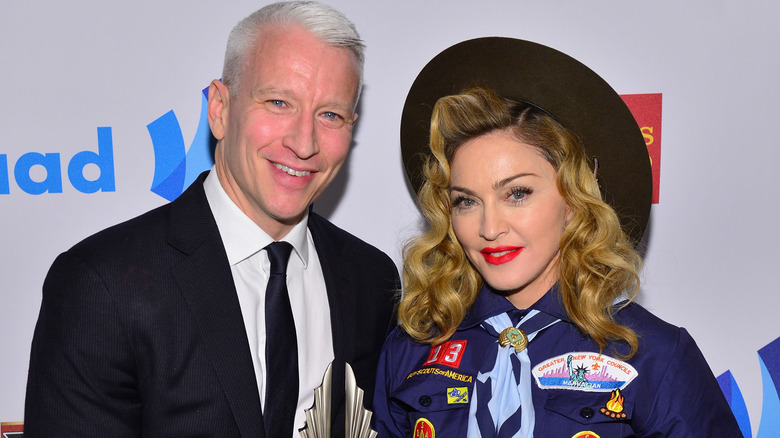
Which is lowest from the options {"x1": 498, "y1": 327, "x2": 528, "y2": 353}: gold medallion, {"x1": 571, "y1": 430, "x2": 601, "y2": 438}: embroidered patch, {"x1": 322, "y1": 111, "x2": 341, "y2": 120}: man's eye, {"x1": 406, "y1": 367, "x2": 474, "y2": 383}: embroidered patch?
{"x1": 571, "y1": 430, "x2": 601, "y2": 438}: embroidered patch

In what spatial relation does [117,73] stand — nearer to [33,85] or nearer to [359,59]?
[33,85]

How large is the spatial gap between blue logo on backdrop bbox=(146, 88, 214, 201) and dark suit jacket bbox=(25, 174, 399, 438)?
0.57m

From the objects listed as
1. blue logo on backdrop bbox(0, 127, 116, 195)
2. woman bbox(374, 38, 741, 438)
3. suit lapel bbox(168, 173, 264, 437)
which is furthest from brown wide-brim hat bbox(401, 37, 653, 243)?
blue logo on backdrop bbox(0, 127, 116, 195)

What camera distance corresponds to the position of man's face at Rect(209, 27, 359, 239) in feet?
5.48

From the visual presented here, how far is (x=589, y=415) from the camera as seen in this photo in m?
1.62

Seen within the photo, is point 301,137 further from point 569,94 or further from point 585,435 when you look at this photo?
point 585,435

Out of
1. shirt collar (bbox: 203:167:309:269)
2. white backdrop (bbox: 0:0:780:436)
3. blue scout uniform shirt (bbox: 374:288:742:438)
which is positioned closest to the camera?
blue scout uniform shirt (bbox: 374:288:742:438)

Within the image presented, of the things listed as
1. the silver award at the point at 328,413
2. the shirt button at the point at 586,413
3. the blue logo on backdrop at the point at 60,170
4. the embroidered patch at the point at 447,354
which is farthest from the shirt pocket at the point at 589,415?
the blue logo on backdrop at the point at 60,170

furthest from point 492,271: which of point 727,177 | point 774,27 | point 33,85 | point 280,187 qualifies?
point 33,85

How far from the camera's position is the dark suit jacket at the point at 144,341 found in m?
1.50

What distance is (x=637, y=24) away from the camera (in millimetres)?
2203

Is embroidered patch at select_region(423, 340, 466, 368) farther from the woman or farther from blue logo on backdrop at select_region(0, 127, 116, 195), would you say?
blue logo on backdrop at select_region(0, 127, 116, 195)

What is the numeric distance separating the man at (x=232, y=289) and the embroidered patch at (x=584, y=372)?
1.63 ft

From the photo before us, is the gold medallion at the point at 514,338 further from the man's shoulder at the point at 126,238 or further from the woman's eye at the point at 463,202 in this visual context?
the man's shoulder at the point at 126,238
